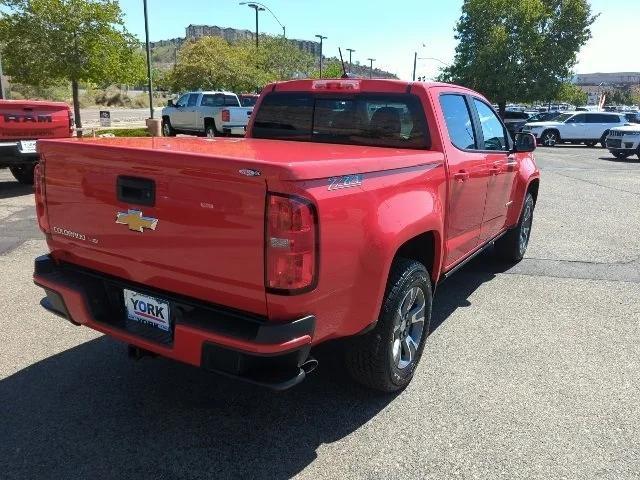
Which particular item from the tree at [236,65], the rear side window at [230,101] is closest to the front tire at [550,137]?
the rear side window at [230,101]

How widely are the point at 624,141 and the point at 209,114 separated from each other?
15827mm

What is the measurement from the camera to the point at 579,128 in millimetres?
27438

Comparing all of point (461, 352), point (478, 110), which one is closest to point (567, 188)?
point (478, 110)

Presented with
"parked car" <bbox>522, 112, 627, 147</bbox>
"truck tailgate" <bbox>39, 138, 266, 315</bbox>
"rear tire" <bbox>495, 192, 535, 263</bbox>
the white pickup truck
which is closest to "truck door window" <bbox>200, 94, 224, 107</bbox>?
the white pickup truck

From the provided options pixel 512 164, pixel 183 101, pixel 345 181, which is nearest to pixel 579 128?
pixel 183 101

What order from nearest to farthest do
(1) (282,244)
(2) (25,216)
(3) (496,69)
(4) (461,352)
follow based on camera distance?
(1) (282,244), (4) (461,352), (2) (25,216), (3) (496,69)

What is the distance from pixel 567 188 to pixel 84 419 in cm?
1202

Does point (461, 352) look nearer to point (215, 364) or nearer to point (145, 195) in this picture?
point (215, 364)

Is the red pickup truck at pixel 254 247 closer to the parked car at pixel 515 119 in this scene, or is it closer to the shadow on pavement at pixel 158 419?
the shadow on pavement at pixel 158 419

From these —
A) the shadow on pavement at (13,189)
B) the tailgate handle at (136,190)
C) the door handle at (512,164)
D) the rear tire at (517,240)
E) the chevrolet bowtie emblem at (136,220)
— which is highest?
the tailgate handle at (136,190)

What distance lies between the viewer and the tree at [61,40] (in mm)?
16875

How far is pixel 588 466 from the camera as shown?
271cm

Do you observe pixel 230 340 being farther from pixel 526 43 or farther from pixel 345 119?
pixel 526 43

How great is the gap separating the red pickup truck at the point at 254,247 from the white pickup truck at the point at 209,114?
651 inches
